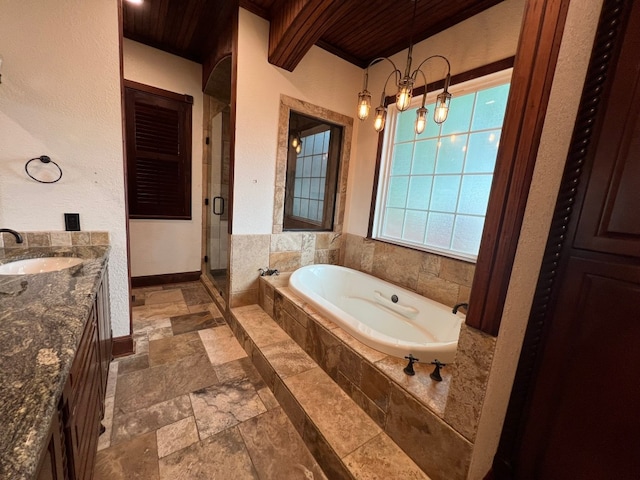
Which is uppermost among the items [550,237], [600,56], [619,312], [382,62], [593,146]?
[382,62]

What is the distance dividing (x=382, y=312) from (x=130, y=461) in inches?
77.0

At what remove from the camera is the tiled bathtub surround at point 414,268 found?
2043 millimetres

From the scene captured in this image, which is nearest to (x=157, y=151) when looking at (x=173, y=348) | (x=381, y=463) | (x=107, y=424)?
(x=173, y=348)

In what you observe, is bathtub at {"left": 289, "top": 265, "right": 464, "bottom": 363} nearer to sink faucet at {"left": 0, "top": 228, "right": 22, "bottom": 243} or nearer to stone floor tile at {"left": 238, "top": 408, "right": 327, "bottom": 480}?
stone floor tile at {"left": 238, "top": 408, "right": 327, "bottom": 480}

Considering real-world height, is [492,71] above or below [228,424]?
above

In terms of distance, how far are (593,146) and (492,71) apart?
1.41 meters

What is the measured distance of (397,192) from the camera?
8.66 feet

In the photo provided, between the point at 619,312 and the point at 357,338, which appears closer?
the point at 619,312

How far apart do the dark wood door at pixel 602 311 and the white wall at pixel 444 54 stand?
1317mm

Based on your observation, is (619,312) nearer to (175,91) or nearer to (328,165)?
(328,165)

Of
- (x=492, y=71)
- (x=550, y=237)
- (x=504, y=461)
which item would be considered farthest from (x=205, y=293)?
(x=492, y=71)

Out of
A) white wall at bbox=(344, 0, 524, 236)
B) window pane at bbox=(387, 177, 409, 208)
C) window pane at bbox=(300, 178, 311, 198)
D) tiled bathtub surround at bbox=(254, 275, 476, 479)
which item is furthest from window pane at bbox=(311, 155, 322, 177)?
tiled bathtub surround at bbox=(254, 275, 476, 479)

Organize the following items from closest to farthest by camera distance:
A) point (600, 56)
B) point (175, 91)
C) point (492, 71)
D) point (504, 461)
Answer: point (600, 56)
point (504, 461)
point (492, 71)
point (175, 91)

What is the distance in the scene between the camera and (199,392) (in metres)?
1.68
